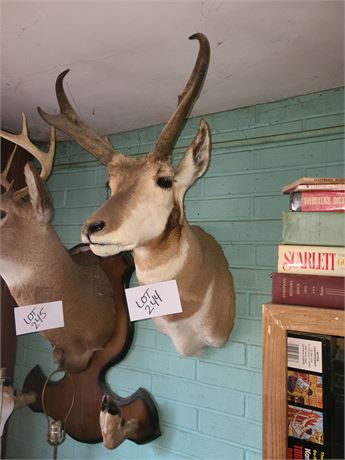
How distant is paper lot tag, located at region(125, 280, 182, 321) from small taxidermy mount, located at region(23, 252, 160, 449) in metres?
0.47

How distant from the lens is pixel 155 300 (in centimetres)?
A: 112

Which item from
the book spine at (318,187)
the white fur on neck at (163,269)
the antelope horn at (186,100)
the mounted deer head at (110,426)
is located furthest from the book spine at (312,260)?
the mounted deer head at (110,426)

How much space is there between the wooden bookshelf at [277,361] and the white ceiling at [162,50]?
0.76 meters

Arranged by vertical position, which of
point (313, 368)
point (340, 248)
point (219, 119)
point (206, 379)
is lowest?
point (206, 379)

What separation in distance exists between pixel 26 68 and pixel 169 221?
0.75 meters

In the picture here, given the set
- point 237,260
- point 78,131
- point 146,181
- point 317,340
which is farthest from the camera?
point 237,260

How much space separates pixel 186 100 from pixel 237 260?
2.22 ft

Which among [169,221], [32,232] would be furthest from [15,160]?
[169,221]

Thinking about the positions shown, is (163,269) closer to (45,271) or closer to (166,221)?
(166,221)

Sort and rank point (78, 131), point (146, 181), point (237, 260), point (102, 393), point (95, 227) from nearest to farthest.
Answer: point (95, 227) < point (146, 181) < point (78, 131) < point (237, 260) < point (102, 393)

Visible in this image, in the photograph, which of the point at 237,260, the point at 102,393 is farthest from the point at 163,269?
the point at 102,393

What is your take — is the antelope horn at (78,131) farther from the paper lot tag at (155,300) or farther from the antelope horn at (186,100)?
the paper lot tag at (155,300)

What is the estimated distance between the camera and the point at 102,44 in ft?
3.58

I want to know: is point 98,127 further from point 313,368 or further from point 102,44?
point 313,368
